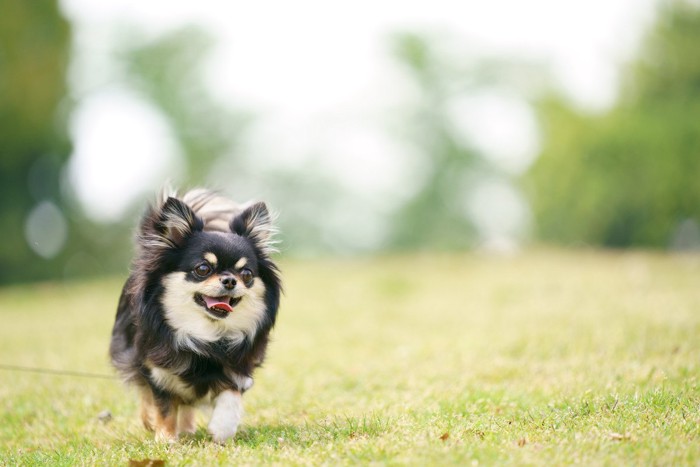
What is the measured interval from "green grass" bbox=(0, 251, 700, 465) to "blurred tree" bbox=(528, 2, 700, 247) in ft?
20.1

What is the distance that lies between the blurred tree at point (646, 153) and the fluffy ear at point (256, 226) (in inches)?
610

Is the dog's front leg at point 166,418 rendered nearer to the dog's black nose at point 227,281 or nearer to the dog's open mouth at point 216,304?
the dog's open mouth at point 216,304

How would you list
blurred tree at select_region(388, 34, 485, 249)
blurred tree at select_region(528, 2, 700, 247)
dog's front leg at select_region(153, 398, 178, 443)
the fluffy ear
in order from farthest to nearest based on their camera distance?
blurred tree at select_region(388, 34, 485, 249)
blurred tree at select_region(528, 2, 700, 247)
the fluffy ear
dog's front leg at select_region(153, 398, 178, 443)

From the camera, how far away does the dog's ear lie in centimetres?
466

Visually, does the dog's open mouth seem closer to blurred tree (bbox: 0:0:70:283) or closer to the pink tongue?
the pink tongue

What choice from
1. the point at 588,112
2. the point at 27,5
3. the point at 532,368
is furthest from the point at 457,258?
the point at 27,5

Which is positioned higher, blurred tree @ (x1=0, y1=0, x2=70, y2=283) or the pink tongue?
the pink tongue

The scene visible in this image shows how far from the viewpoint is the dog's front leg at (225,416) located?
455 centimetres

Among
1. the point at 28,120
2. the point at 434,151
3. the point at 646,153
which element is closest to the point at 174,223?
the point at 28,120

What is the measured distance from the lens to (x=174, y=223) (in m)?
4.67

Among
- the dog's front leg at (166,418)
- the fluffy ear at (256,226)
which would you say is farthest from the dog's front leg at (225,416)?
the fluffy ear at (256,226)

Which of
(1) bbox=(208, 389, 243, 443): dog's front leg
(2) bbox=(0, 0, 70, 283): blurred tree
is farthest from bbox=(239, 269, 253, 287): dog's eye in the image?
(2) bbox=(0, 0, 70, 283): blurred tree

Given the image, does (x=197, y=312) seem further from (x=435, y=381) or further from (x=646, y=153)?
(x=646, y=153)

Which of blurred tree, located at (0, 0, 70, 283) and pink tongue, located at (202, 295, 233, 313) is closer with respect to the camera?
pink tongue, located at (202, 295, 233, 313)
